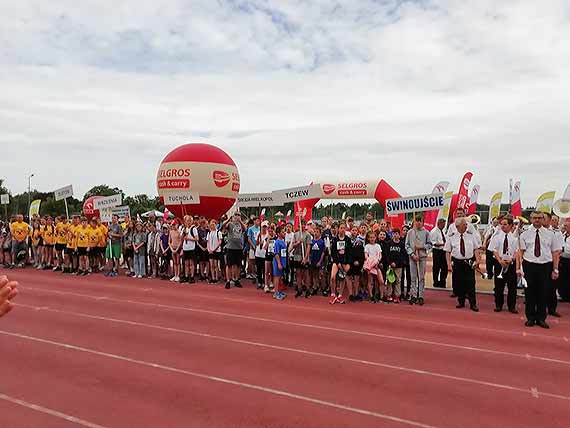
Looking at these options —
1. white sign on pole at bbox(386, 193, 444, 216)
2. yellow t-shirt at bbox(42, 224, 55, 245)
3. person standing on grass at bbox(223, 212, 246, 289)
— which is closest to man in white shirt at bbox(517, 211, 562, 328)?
white sign on pole at bbox(386, 193, 444, 216)

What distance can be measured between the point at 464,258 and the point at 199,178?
14447 millimetres

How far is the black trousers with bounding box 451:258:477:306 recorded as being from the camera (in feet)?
32.2

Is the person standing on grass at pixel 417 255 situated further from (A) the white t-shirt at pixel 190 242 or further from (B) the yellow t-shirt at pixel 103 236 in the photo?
(B) the yellow t-shirt at pixel 103 236

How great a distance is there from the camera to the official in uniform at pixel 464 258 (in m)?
9.79

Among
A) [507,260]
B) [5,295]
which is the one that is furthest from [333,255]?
[5,295]

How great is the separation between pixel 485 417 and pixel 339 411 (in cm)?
137

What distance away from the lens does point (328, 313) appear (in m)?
9.19

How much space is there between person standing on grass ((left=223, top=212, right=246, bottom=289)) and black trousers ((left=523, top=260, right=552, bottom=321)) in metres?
7.14

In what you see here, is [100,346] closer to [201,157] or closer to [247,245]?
[247,245]

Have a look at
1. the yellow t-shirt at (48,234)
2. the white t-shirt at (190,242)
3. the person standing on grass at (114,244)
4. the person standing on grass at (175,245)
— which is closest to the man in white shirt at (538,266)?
the white t-shirt at (190,242)

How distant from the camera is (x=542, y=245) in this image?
8.36 m

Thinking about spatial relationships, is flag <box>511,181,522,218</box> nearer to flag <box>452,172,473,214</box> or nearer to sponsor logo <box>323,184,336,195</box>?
flag <box>452,172,473,214</box>

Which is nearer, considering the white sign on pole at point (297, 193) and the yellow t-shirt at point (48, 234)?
the white sign on pole at point (297, 193)

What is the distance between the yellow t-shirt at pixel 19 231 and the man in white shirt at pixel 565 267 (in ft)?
57.5
